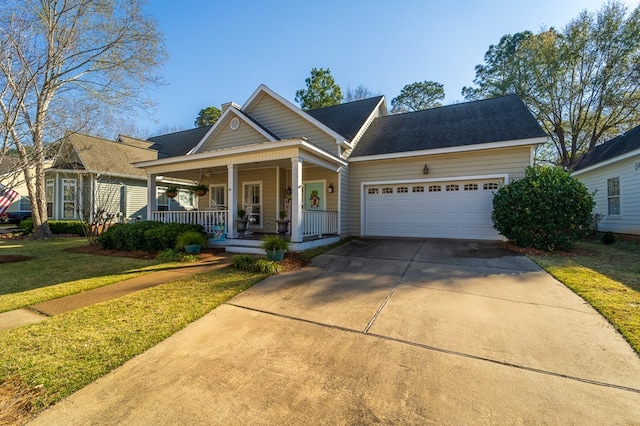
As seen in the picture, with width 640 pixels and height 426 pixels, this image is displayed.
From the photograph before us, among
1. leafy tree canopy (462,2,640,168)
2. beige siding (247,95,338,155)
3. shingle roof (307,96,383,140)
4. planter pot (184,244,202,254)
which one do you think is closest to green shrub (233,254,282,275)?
planter pot (184,244,202,254)

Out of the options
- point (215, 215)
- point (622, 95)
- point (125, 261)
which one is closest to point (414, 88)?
point (622, 95)

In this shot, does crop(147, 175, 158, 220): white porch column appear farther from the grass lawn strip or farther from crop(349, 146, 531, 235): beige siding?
crop(349, 146, 531, 235): beige siding

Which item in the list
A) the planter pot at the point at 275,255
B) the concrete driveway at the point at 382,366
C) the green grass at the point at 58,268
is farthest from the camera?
the planter pot at the point at 275,255

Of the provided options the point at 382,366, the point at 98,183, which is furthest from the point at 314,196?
the point at 98,183

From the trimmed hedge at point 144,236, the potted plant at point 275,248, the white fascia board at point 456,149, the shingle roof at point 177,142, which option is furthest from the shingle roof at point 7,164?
the shingle roof at point 177,142

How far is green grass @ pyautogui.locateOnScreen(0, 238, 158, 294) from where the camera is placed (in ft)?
18.5

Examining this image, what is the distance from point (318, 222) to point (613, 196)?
11760mm

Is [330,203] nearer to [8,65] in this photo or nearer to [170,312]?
[170,312]

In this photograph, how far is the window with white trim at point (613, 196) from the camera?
11.0m

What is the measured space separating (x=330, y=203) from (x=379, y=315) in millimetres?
7389

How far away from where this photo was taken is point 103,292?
4.98m

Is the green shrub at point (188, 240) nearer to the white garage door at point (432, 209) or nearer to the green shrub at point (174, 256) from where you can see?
the green shrub at point (174, 256)

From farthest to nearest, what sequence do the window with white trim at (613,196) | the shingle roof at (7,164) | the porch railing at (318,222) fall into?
1. the window with white trim at (613,196)
2. the porch railing at (318,222)
3. the shingle roof at (7,164)

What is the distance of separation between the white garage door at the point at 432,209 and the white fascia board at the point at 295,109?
7.26 ft
